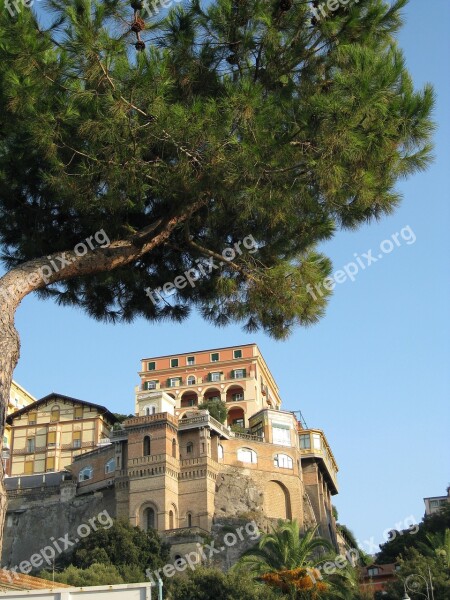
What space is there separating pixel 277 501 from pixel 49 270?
147 feet

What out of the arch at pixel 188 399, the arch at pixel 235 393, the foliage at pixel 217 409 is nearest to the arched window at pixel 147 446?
the foliage at pixel 217 409

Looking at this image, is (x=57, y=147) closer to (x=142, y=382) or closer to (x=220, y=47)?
(x=220, y=47)

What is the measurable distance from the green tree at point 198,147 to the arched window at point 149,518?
3742 cm

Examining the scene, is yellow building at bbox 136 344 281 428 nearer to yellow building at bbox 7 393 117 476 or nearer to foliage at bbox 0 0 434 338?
yellow building at bbox 7 393 117 476

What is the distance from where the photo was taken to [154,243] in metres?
10.7

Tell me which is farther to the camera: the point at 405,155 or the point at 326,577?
the point at 326,577

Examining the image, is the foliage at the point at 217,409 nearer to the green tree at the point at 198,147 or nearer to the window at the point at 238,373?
the window at the point at 238,373

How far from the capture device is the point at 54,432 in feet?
203

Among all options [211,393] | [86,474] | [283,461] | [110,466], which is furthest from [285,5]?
[211,393]

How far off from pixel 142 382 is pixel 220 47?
61.5 m

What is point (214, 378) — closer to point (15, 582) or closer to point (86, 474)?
point (86, 474)

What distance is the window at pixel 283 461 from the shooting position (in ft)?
174

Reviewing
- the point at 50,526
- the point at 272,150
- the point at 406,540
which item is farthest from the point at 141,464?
the point at 272,150

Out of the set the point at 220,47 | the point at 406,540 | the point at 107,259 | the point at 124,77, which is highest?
the point at 406,540
